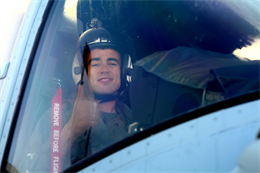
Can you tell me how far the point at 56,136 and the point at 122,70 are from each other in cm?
62

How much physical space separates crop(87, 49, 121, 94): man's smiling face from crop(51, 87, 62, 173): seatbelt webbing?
0.26m

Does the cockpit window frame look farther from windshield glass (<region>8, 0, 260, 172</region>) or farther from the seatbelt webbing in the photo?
the seatbelt webbing

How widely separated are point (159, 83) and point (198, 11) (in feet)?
1.47

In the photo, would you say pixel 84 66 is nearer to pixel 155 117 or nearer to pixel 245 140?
pixel 155 117

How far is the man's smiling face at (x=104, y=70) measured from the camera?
4.86 ft

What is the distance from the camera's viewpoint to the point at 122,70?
1.55 meters

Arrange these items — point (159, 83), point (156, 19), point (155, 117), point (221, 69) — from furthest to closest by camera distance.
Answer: point (156, 19) < point (159, 83) < point (155, 117) < point (221, 69)

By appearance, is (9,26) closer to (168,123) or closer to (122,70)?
(122,70)

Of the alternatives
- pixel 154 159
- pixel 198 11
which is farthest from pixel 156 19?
pixel 154 159

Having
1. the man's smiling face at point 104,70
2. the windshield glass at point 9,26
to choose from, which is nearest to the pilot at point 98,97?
the man's smiling face at point 104,70

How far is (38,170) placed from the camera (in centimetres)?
127

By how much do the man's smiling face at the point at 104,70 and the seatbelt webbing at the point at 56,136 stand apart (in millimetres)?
265

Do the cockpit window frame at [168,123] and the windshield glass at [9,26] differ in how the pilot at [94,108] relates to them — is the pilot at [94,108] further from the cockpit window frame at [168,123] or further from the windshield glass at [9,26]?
the windshield glass at [9,26]

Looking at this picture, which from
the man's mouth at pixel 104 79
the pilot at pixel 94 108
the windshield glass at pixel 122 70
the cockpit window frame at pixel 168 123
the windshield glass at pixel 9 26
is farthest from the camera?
the man's mouth at pixel 104 79
